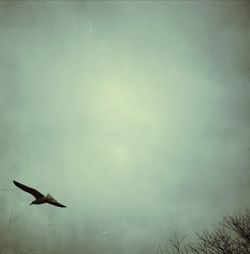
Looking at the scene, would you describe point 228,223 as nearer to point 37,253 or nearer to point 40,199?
point 40,199

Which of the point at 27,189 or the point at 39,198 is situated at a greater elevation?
the point at 27,189

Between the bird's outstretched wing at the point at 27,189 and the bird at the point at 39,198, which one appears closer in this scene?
the bird at the point at 39,198

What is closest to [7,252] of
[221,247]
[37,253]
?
[37,253]

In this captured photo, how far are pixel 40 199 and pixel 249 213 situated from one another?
20.8 m

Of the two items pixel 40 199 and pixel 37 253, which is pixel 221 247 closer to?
pixel 40 199

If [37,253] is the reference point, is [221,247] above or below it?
below

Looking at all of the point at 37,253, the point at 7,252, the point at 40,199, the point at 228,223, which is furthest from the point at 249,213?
the point at 37,253

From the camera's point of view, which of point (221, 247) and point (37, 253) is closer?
point (221, 247)

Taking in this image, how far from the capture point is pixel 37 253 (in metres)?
92.5

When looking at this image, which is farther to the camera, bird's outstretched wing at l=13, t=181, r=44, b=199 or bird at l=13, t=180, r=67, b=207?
bird's outstretched wing at l=13, t=181, r=44, b=199

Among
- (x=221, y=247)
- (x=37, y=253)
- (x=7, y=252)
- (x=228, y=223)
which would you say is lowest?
(x=221, y=247)

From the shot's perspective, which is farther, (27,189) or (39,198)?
(39,198)

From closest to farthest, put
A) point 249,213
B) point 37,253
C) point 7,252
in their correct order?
point 249,213, point 7,252, point 37,253

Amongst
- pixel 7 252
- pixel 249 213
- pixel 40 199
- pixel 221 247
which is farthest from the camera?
pixel 7 252
